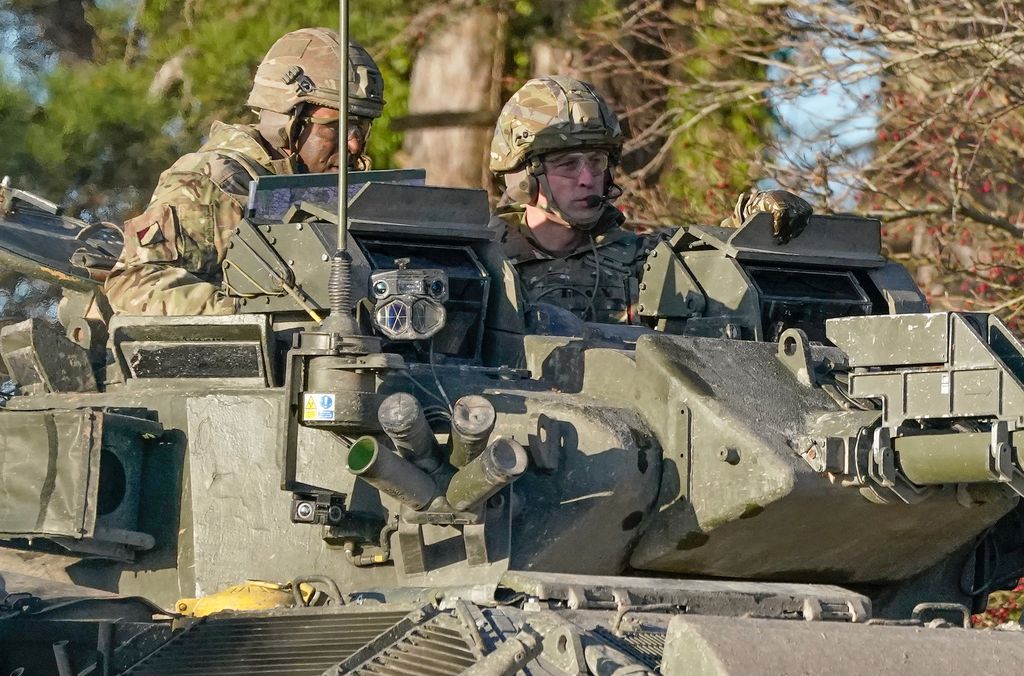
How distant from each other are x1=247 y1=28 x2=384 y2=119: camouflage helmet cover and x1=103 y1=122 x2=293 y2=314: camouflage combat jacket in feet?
1.39

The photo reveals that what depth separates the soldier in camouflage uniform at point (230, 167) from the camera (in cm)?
970

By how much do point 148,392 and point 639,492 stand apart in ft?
7.54

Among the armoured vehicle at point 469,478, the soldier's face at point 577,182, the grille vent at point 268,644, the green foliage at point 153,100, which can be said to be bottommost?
the grille vent at point 268,644

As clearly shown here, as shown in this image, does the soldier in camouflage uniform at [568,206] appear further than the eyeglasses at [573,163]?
No

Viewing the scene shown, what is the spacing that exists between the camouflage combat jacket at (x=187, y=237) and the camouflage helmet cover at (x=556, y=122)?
132cm

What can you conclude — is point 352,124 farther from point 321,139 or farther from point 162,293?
point 162,293

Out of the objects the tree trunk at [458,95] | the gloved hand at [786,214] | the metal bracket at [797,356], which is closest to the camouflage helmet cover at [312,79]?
the gloved hand at [786,214]

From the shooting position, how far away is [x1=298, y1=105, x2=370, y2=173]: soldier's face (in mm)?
11383

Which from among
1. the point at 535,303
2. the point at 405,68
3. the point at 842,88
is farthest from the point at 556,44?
the point at 535,303

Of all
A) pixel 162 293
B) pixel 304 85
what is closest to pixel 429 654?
pixel 162 293

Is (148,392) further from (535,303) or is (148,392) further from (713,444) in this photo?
(713,444)

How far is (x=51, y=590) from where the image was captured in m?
8.36

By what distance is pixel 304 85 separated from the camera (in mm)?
11375

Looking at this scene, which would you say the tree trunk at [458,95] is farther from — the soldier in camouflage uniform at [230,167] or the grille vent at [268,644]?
the grille vent at [268,644]
